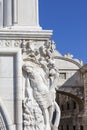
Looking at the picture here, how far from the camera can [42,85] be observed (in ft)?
25.4

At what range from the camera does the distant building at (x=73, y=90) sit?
163 feet

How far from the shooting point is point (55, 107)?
310 inches

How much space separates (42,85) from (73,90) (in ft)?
142

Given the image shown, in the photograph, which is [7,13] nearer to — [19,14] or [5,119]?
[19,14]

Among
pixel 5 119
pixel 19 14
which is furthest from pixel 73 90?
pixel 5 119

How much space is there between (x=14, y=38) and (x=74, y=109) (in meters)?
46.6

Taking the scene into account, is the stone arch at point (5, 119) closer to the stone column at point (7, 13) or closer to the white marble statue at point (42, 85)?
the white marble statue at point (42, 85)

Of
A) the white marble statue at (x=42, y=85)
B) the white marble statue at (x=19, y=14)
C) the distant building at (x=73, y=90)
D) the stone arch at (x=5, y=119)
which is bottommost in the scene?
the distant building at (x=73, y=90)

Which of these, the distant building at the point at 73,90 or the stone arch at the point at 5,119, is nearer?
the stone arch at the point at 5,119

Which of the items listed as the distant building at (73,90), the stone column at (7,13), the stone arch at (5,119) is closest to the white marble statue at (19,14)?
the stone column at (7,13)

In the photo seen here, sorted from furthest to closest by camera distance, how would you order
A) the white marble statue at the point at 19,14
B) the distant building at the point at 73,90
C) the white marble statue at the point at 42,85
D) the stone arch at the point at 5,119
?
the distant building at the point at 73,90 → the white marble statue at the point at 19,14 → the white marble statue at the point at 42,85 → the stone arch at the point at 5,119

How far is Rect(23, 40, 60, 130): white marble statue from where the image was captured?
7703 mm

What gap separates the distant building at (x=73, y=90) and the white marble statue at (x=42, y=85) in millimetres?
39948

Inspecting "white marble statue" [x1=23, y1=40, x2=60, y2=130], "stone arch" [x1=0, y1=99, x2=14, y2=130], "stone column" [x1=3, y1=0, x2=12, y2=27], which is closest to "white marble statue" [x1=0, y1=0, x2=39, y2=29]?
"stone column" [x1=3, y1=0, x2=12, y2=27]
